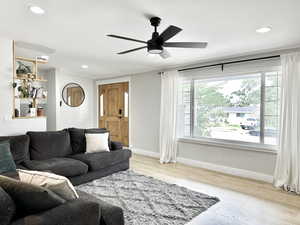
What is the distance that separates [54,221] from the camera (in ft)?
3.78

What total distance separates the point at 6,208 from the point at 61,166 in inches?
71.7

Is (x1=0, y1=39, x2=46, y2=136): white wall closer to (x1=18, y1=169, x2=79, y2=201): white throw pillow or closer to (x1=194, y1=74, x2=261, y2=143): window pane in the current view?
(x1=18, y1=169, x2=79, y2=201): white throw pillow

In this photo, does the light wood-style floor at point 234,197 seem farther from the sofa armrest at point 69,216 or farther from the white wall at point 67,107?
the white wall at point 67,107

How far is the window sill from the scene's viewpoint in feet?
11.6

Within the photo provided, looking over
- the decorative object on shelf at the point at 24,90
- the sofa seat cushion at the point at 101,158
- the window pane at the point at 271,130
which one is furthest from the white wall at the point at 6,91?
the window pane at the point at 271,130

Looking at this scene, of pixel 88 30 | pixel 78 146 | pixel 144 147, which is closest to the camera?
pixel 88 30

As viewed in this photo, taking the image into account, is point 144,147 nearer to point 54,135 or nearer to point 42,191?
point 54,135

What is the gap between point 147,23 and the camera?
244cm

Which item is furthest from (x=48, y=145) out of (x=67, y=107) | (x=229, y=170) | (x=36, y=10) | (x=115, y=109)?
(x=229, y=170)

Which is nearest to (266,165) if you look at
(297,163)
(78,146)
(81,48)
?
(297,163)

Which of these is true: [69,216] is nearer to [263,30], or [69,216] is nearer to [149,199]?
[149,199]

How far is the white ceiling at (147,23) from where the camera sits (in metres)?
2.01

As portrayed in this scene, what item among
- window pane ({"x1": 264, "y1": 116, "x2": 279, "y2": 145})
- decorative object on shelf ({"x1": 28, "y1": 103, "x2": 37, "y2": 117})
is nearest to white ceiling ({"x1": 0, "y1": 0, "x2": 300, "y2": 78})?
decorative object on shelf ({"x1": 28, "y1": 103, "x2": 37, "y2": 117})

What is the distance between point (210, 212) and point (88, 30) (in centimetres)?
284
